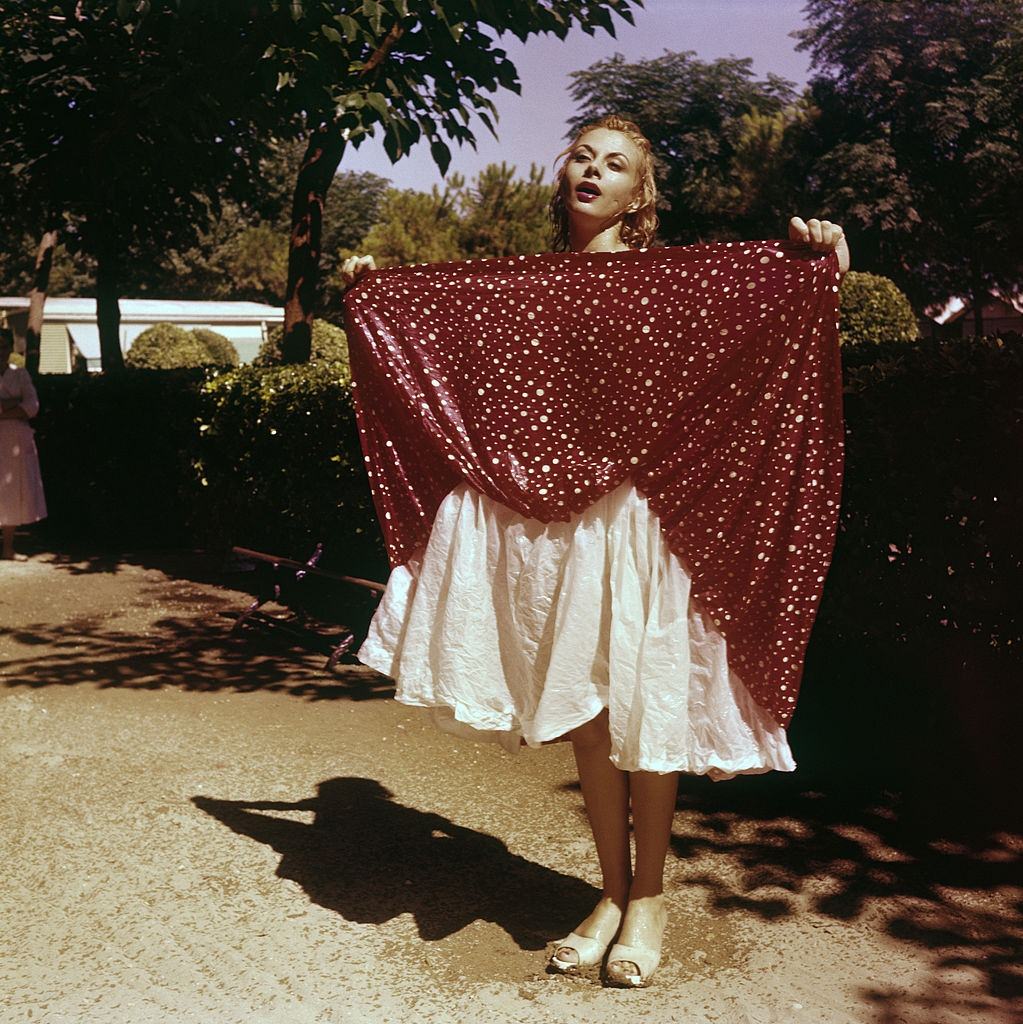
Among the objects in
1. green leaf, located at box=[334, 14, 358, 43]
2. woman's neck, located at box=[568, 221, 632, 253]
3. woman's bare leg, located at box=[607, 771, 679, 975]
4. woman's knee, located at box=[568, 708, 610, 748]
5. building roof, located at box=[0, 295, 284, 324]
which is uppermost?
green leaf, located at box=[334, 14, 358, 43]

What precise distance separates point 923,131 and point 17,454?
35773 millimetres

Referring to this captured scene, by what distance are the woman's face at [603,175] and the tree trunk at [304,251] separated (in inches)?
293

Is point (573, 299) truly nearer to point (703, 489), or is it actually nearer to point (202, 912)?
point (703, 489)

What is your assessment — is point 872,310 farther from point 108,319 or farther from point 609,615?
point 609,615

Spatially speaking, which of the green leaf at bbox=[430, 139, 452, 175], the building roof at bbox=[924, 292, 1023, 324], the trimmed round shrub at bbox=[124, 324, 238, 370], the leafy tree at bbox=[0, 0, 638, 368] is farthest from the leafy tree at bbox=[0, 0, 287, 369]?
the building roof at bbox=[924, 292, 1023, 324]

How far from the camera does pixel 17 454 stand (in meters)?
10.5

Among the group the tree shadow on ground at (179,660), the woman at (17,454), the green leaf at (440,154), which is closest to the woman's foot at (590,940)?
the tree shadow on ground at (179,660)

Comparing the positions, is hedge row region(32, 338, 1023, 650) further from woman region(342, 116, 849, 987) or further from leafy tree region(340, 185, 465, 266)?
leafy tree region(340, 185, 465, 266)

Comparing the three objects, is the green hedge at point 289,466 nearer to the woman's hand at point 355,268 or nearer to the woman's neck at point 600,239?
the woman's hand at point 355,268

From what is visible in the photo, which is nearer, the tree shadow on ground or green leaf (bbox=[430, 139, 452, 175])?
the tree shadow on ground

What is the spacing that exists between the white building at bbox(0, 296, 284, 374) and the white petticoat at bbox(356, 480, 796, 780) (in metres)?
47.7

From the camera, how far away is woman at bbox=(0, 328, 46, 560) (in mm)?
10445

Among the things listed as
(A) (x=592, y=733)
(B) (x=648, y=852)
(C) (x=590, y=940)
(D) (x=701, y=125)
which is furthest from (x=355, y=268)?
(D) (x=701, y=125)

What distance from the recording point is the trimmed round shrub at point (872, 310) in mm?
22766
